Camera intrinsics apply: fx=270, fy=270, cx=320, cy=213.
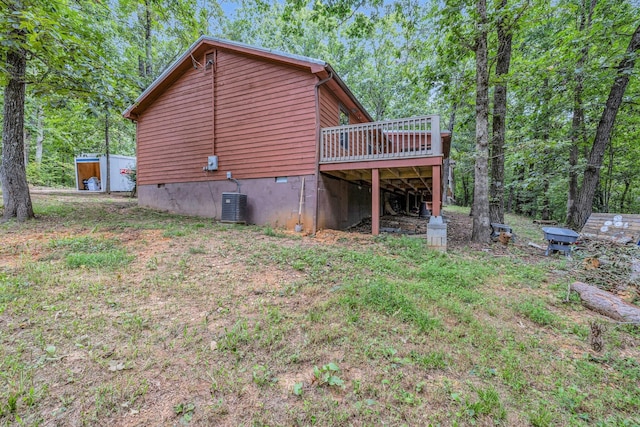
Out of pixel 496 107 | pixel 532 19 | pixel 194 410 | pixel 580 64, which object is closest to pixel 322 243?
pixel 194 410

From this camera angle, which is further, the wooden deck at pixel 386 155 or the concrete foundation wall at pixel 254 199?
the concrete foundation wall at pixel 254 199

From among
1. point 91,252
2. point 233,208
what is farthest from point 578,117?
point 91,252

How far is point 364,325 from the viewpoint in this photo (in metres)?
2.80

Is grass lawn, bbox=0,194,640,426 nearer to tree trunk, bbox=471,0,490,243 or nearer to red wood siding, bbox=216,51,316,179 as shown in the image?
tree trunk, bbox=471,0,490,243

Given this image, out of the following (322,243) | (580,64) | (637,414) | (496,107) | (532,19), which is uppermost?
(532,19)

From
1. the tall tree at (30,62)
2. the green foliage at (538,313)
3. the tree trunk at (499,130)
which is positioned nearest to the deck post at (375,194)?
the tree trunk at (499,130)

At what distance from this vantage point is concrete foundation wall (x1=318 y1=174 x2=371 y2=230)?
8070 millimetres

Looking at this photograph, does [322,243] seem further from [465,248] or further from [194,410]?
[194,410]

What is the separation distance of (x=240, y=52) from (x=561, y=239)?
10.1 m

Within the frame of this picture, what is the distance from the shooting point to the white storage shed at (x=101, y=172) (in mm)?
15469

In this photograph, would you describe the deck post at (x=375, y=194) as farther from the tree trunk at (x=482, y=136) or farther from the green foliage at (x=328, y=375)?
the green foliage at (x=328, y=375)

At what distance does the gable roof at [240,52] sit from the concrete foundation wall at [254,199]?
2914mm

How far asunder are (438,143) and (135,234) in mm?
7421

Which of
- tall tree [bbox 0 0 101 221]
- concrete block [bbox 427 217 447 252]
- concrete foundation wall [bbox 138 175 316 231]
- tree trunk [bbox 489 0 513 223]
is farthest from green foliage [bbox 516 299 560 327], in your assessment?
tall tree [bbox 0 0 101 221]
